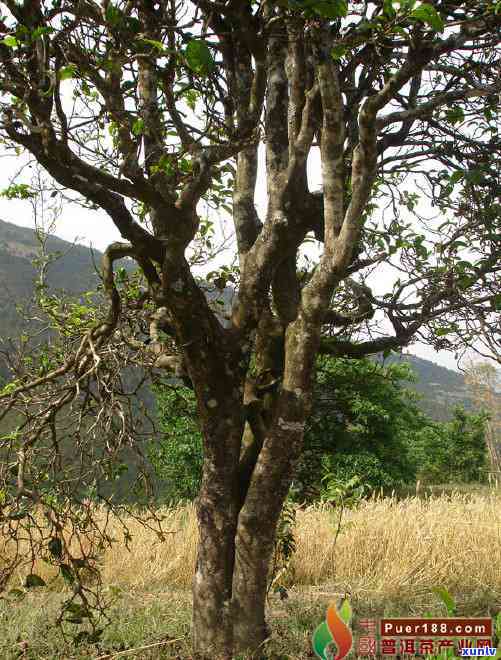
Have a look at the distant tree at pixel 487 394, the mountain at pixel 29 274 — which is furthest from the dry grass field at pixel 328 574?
the mountain at pixel 29 274

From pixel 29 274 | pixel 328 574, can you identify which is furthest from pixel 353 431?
pixel 29 274

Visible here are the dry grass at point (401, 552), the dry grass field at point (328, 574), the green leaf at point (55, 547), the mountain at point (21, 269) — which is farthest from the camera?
the mountain at point (21, 269)

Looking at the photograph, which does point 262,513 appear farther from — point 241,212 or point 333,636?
point 241,212

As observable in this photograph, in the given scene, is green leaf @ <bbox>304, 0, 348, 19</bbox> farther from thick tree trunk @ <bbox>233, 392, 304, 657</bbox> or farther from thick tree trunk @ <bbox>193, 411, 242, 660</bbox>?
thick tree trunk @ <bbox>193, 411, 242, 660</bbox>

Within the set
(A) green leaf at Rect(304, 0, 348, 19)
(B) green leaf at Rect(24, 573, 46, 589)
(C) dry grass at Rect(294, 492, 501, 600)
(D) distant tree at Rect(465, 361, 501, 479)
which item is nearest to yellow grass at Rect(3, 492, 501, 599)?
(C) dry grass at Rect(294, 492, 501, 600)

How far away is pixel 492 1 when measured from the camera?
3.24 m

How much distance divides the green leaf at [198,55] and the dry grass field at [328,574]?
361cm

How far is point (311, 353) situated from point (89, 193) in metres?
1.65

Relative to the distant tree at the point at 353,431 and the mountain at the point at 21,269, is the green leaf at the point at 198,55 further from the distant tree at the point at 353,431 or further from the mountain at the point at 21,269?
the mountain at the point at 21,269

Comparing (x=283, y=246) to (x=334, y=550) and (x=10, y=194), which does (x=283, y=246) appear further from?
(x=334, y=550)

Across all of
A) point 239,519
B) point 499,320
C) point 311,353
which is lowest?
point 239,519

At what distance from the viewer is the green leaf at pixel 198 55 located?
1.98 meters

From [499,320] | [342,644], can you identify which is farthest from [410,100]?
[342,644]

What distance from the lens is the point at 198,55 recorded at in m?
2.01
